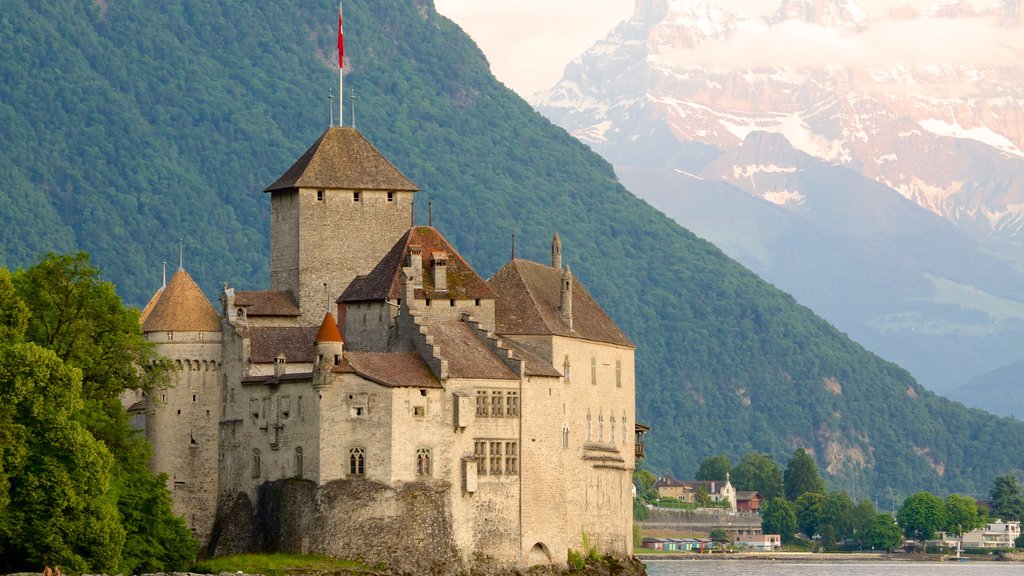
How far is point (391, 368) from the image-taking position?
96688mm

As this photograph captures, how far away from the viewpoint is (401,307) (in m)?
101

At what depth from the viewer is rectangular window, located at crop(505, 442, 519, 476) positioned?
100 m

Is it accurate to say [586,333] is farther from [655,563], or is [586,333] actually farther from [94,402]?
[655,563]

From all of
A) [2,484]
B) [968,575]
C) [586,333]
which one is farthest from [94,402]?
[968,575]

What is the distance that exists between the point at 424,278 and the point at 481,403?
720 centimetres

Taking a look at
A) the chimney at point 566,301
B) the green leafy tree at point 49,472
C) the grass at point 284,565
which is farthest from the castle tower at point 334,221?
the green leafy tree at point 49,472

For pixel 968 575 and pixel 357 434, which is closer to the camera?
pixel 357 434

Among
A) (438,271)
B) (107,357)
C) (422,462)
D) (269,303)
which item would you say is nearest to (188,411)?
(269,303)

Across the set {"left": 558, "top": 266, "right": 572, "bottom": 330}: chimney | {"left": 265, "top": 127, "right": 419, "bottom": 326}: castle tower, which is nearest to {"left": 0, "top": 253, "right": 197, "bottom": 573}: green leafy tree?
{"left": 265, "top": 127, "right": 419, "bottom": 326}: castle tower

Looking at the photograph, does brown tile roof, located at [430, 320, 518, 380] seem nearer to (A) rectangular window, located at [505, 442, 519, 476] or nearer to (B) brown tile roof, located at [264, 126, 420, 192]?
(A) rectangular window, located at [505, 442, 519, 476]

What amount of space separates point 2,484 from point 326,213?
26.9 metres

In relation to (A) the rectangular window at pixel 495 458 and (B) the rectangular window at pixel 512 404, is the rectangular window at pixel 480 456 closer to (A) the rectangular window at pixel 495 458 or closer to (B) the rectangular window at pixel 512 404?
(A) the rectangular window at pixel 495 458

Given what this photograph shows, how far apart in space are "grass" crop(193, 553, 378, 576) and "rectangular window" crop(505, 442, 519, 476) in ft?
28.1

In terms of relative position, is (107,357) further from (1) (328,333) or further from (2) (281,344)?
(2) (281,344)
